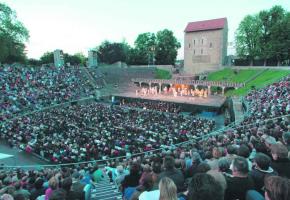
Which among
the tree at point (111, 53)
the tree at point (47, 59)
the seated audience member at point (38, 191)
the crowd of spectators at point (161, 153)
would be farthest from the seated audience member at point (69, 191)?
the tree at point (111, 53)

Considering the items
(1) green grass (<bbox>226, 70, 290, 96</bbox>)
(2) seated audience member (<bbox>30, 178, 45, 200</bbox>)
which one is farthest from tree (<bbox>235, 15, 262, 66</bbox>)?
(2) seated audience member (<bbox>30, 178, 45, 200</bbox>)

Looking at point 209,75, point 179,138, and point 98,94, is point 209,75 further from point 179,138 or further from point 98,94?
point 179,138

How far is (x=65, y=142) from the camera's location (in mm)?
17750

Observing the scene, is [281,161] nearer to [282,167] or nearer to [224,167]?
[282,167]

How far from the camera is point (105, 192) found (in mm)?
8445

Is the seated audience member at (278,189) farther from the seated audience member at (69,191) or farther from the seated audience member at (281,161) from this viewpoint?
the seated audience member at (69,191)

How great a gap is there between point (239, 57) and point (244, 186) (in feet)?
183

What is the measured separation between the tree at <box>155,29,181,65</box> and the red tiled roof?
10.0 m

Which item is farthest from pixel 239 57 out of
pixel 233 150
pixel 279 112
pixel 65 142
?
pixel 233 150

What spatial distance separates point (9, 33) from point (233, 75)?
42.5 m

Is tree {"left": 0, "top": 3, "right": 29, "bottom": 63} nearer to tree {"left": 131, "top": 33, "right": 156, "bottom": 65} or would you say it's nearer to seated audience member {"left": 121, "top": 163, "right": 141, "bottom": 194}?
tree {"left": 131, "top": 33, "right": 156, "bottom": 65}

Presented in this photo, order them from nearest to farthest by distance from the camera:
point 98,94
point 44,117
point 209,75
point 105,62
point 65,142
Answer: point 65,142 → point 44,117 → point 98,94 → point 209,75 → point 105,62

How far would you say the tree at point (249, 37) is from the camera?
5031 cm

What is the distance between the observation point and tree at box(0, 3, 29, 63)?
1710 inches
